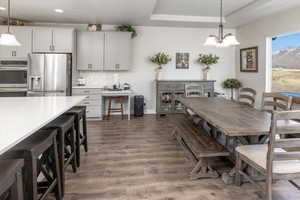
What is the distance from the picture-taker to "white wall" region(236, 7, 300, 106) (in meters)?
4.54

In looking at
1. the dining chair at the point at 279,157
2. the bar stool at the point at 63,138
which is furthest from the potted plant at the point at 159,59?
the dining chair at the point at 279,157

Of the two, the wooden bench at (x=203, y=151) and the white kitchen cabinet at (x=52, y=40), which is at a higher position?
the white kitchen cabinet at (x=52, y=40)

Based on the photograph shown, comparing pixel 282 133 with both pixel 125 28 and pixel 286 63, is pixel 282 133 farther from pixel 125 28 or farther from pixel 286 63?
pixel 125 28

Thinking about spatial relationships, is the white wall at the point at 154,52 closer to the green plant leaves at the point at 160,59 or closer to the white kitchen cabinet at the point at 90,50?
the green plant leaves at the point at 160,59

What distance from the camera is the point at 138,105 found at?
5875mm

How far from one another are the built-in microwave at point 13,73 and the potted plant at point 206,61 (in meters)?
4.71

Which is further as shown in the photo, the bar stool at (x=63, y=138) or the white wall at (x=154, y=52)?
the white wall at (x=154, y=52)

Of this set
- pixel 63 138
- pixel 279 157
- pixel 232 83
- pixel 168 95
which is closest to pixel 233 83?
pixel 232 83

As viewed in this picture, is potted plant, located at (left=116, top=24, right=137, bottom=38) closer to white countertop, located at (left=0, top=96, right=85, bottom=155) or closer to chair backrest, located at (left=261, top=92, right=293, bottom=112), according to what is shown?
chair backrest, located at (left=261, top=92, right=293, bottom=112)

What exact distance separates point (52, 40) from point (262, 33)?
5.32m

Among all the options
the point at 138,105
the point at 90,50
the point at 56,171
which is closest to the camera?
the point at 56,171

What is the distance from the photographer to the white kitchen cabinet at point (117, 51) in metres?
5.68

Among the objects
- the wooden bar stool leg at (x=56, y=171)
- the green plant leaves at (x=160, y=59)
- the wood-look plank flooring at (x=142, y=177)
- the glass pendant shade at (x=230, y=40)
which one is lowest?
the wood-look plank flooring at (x=142, y=177)

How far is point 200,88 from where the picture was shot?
462 centimetres
